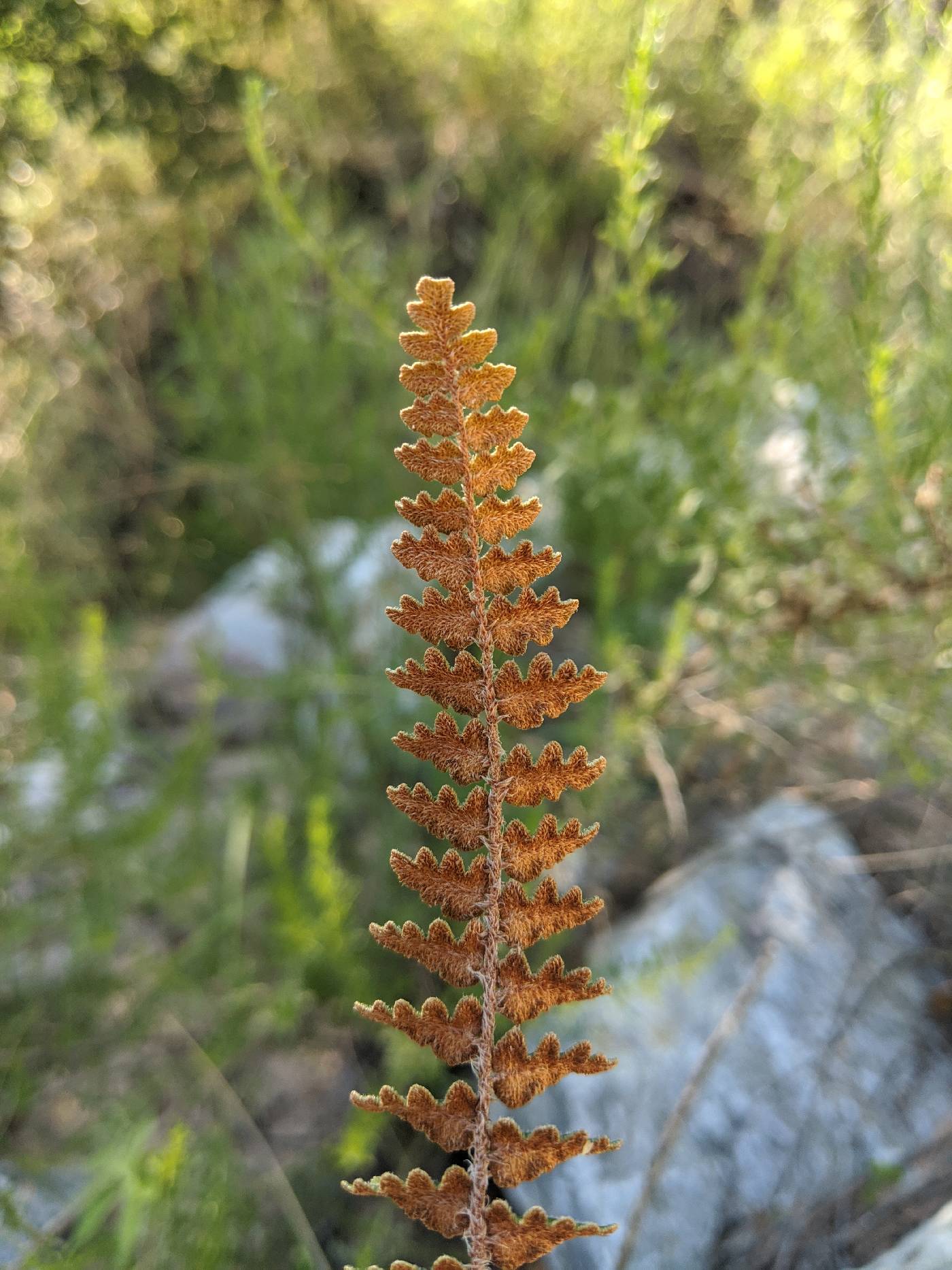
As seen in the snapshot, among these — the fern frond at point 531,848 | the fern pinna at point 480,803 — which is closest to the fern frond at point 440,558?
the fern pinna at point 480,803

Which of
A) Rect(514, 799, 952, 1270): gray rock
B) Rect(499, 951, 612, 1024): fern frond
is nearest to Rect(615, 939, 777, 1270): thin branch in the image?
Rect(514, 799, 952, 1270): gray rock

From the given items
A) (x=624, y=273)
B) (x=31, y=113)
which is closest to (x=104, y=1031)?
(x=31, y=113)

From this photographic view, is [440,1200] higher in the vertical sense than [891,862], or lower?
lower

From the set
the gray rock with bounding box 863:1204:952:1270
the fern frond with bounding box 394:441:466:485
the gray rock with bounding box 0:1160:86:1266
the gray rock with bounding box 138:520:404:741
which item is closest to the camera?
the fern frond with bounding box 394:441:466:485

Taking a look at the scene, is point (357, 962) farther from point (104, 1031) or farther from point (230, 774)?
point (230, 774)

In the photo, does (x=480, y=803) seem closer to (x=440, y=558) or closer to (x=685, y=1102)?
(x=440, y=558)

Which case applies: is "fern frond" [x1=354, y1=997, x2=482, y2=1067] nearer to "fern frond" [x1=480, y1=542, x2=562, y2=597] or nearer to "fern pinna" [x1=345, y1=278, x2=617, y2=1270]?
"fern pinna" [x1=345, y1=278, x2=617, y2=1270]

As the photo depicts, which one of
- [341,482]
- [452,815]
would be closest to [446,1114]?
[452,815]

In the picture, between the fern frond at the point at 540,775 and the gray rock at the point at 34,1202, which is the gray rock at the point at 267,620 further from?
the fern frond at the point at 540,775
